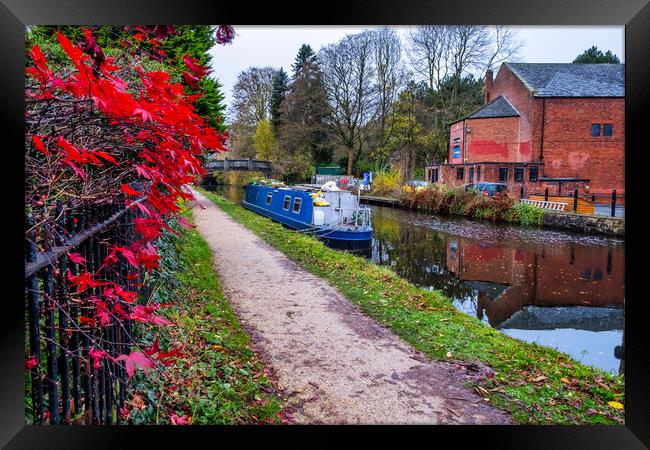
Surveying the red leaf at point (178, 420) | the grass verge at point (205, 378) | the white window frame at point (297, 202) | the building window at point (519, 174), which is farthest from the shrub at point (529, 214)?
the red leaf at point (178, 420)

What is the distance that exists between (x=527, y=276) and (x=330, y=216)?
20.2 ft

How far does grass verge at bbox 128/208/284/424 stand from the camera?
2.73 meters

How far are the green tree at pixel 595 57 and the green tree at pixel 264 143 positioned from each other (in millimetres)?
27110

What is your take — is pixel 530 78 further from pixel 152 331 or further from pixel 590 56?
pixel 152 331

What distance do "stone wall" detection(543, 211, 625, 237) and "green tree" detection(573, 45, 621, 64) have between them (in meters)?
24.7

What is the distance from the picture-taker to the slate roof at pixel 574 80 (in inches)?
987

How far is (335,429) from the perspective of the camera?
2402 mm

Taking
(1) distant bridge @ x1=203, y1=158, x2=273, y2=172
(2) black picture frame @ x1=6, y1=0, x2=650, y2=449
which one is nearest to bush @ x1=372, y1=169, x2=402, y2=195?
(1) distant bridge @ x1=203, y1=158, x2=273, y2=172

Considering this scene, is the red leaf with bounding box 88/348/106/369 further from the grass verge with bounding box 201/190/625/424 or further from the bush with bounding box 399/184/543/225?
the bush with bounding box 399/184/543/225

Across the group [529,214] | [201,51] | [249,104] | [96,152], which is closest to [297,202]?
[201,51]

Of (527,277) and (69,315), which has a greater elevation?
(69,315)

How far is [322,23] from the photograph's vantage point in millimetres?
2359

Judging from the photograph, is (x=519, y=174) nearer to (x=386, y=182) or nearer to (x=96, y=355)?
(x=386, y=182)
